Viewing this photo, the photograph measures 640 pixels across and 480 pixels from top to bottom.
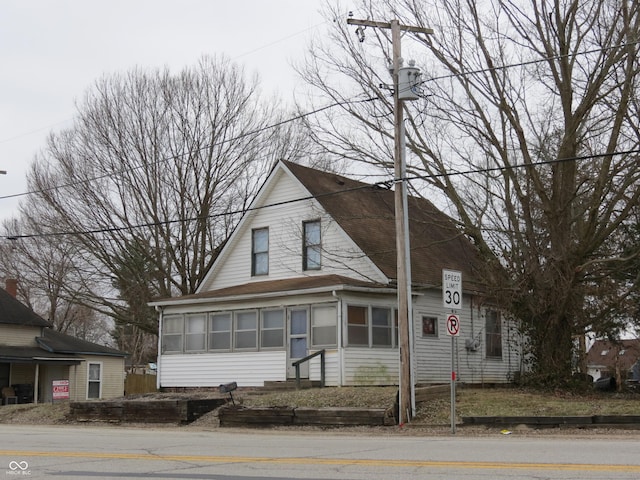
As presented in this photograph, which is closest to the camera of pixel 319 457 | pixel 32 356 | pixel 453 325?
pixel 319 457

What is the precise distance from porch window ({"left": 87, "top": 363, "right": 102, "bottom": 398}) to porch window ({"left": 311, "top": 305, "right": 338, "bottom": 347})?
1917cm

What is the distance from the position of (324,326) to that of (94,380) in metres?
19.8

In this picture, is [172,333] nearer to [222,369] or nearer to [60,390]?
[222,369]

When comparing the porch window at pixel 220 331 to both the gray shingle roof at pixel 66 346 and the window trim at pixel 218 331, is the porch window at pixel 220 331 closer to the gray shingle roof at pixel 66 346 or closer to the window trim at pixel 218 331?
the window trim at pixel 218 331

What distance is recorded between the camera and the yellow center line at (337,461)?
966cm

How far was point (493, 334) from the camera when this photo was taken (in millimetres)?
30188

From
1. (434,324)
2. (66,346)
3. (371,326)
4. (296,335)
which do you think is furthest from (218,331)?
(66,346)

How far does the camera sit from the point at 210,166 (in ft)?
117

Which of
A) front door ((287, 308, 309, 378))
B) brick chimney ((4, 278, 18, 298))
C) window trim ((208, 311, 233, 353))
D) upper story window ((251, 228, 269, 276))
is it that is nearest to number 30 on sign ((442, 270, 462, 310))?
front door ((287, 308, 309, 378))

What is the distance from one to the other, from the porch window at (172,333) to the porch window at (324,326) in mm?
5898

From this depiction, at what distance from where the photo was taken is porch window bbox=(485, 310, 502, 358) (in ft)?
98.0

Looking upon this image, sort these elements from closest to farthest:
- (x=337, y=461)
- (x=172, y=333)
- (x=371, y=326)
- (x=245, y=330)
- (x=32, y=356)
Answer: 1. (x=337, y=461)
2. (x=371, y=326)
3. (x=245, y=330)
4. (x=172, y=333)
5. (x=32, y=356)

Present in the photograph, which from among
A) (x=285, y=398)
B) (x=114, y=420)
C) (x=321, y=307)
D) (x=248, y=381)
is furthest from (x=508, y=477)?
(x=248, y=381)

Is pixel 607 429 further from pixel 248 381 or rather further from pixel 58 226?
pixel 58 226
